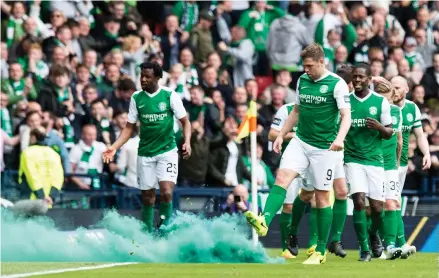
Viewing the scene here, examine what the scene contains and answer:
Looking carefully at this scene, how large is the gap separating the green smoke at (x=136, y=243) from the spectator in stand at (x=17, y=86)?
5.83 metres

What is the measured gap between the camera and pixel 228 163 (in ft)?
75.5

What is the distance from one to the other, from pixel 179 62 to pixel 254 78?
1.69 metres

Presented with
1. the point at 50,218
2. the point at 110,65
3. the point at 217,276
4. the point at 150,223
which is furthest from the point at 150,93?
the point at 110,65

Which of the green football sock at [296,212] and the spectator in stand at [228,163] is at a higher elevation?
the spectator in stand at [228,163]

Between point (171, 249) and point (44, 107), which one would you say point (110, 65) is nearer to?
point (44, 107)

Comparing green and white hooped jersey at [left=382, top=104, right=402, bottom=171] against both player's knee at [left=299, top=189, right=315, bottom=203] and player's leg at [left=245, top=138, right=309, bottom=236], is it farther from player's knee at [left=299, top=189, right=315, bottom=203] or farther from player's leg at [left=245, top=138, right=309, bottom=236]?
player's leg at [left=245, top=138, right=309, bottom=236]

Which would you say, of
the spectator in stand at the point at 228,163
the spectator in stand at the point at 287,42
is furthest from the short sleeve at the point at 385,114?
the spectator in stand at the point at 287,42

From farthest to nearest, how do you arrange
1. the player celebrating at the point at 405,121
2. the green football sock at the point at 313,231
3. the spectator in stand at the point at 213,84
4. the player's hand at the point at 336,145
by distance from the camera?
the spectator in stand at the point at 213,84 → the player celebrating at the point at 405,121 → the green football sock at the point at 313,231 → the player's hand at the point at 336,145

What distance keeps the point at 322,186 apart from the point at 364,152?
154 centimetres

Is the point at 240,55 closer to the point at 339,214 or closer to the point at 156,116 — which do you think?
the point at 156,116

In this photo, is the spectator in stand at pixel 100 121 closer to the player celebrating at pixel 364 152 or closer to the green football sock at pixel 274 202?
the player celebrating at pixel 364 152

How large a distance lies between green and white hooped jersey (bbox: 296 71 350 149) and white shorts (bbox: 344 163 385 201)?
1515mm

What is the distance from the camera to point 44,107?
23266 millimetres

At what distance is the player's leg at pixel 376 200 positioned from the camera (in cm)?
1688
